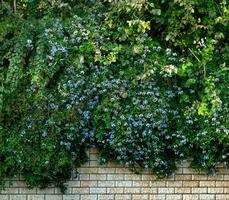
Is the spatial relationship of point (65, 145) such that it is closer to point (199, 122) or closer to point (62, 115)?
point (62, 115)

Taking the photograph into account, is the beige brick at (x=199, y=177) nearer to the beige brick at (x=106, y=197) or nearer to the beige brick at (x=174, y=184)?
the beige brick at (x=174, y=184)

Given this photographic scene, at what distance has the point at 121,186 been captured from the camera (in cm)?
643

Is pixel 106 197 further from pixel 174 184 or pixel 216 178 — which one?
pixel 216 178

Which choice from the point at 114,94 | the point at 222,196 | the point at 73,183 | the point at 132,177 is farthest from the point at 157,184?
the point at 114,94

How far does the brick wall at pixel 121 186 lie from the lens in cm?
641

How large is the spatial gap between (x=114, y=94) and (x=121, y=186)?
1.13m

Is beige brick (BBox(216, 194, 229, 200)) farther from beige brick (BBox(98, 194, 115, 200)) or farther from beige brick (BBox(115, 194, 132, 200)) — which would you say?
beige brick (BBox(98, 194, 115, 200))

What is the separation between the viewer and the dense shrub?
5926 mm

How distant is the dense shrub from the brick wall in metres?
0.17

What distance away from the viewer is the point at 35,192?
21.0 ft

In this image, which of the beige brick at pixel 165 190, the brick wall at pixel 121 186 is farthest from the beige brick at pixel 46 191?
the beige brick at pixel 165 190

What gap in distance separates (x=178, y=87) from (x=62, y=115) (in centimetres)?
126

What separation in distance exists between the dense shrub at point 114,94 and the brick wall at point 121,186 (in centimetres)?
17

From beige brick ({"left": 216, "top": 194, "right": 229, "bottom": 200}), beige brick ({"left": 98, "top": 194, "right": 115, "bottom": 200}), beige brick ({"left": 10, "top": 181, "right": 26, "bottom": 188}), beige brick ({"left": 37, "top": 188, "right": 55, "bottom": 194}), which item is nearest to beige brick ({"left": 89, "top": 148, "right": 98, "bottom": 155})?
beige brick ({"left": 98, "top": 194, "right": 115, "bottom": 200})
